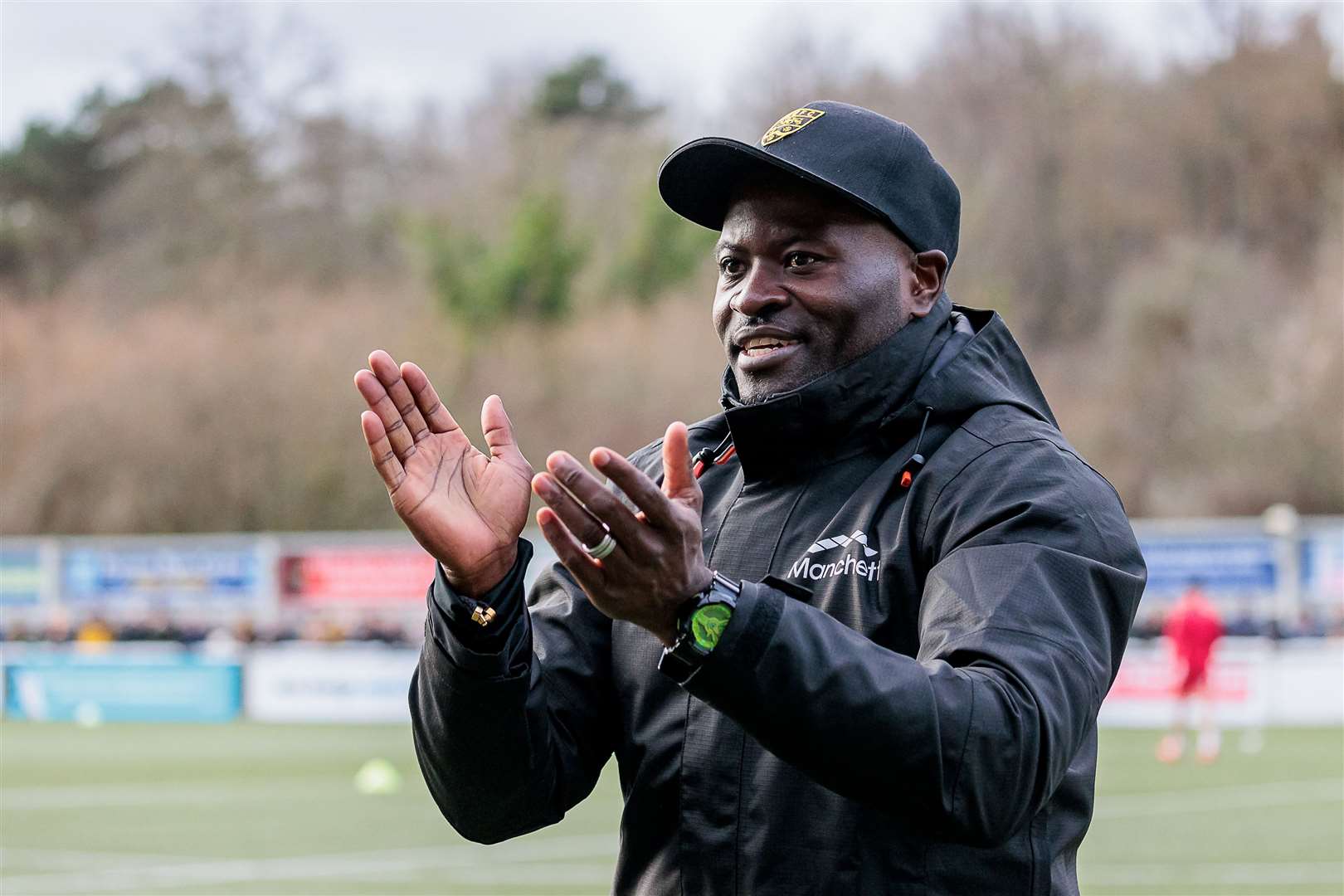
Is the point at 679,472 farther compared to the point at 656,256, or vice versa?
the point at 656,256

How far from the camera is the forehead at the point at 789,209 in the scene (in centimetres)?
305

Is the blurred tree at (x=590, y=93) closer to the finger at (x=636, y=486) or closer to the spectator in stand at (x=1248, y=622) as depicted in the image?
the spectator in stand at (x=1248, y=622)

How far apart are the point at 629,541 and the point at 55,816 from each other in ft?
48.1

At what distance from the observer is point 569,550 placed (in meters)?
2.48

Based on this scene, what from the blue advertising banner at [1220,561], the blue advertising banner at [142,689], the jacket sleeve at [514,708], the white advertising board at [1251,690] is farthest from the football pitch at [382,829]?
the jacket sleeve at [514,708]

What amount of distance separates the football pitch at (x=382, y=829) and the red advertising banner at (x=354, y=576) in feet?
21.4

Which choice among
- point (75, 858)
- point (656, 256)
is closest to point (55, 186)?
point (656, 256)

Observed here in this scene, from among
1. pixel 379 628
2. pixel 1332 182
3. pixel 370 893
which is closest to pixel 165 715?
pixel 379 628

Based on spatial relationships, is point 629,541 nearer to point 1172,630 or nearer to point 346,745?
point 1172,630

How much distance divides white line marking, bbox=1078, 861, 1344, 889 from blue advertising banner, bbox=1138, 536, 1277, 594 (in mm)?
13703

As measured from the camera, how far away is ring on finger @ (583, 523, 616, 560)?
8.13ft

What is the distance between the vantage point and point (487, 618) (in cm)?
291

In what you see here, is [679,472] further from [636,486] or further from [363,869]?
[363,869]

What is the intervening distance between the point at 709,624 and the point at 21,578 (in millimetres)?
30450
